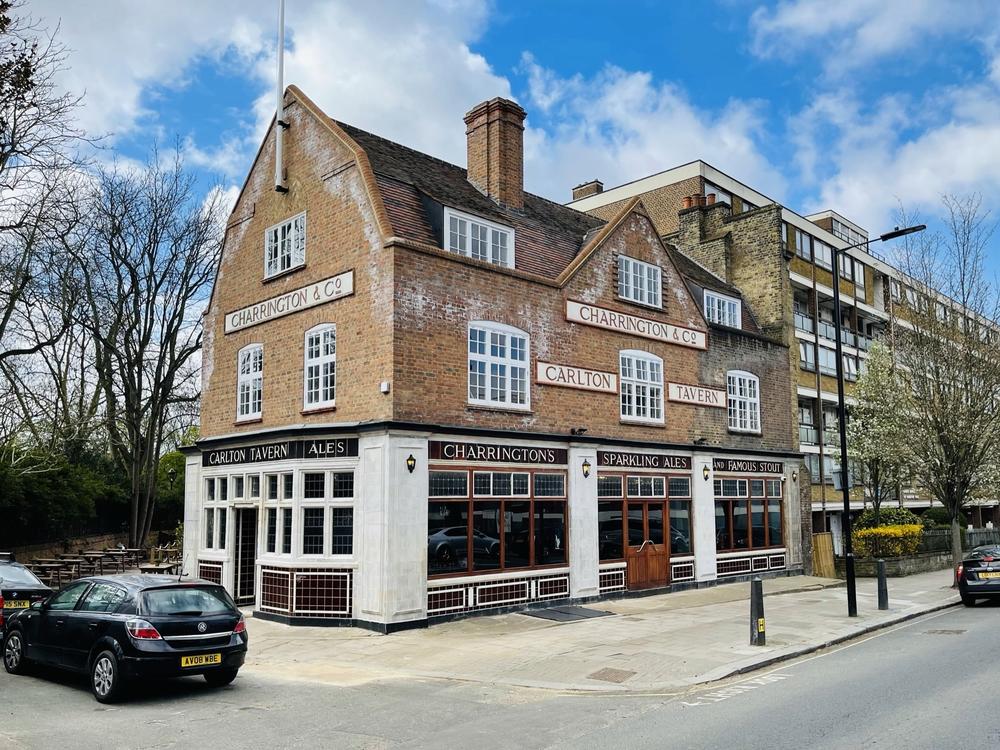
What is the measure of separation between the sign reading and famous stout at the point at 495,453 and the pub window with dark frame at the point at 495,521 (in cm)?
26

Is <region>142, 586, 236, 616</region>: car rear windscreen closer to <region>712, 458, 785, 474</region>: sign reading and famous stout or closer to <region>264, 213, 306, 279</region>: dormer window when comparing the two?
<region>264, 213, 306, 279</region>: dormer window

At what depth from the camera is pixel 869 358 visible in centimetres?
3600

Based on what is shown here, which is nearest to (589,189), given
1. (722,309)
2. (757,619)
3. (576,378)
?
(722,309)

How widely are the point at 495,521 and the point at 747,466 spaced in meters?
10.8

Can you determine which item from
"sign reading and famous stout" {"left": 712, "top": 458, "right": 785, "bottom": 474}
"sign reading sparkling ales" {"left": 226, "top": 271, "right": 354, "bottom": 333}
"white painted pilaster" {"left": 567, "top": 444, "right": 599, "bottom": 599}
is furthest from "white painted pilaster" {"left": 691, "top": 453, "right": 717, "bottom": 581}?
"sign reading sparkling ales" {"left": 226, "top": 271, "right": 354, "bottom": 333}

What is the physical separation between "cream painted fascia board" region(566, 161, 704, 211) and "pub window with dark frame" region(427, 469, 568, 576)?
75.5 feet

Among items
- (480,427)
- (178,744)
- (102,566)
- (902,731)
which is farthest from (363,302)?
(102,566)

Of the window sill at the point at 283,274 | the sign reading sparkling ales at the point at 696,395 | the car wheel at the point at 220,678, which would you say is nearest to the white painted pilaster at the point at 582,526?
the sign reading sparkling ales at the point at 696,395

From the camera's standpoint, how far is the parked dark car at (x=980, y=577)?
2045 centimetres

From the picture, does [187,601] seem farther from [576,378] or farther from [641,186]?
[641,186]

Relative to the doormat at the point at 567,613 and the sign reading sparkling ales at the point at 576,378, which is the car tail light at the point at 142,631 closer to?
the doormat at the point at 567,613

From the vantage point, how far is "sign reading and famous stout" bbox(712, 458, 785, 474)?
2505 cm

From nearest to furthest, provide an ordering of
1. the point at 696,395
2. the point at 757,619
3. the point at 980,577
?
the point at 757,619 < the point at 980,577 < the point at 696,395

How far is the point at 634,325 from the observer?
900 inches
